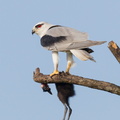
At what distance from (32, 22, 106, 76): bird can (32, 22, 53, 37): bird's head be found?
0.08 m

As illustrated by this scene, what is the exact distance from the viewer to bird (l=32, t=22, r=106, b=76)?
9870 mm

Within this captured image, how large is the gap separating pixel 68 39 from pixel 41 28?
1.17 metres

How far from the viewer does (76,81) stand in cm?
930

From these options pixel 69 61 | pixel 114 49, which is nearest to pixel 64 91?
pixel 69 61

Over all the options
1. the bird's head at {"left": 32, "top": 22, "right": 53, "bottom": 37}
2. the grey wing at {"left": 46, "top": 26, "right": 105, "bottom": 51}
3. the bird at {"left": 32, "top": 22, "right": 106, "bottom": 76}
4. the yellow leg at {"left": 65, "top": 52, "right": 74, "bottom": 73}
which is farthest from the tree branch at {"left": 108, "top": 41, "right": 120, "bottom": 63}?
the bird's head at {"left": 32, "top": 22, "right": 53, "bottom": 37}

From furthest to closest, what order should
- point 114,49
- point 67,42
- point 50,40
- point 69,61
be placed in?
point 69,61 → point 50,40 → point 67,42 → point 114,49

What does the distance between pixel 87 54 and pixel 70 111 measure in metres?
2.02

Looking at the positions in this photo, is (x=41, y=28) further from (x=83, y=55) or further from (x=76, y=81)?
(x=76, y=81)

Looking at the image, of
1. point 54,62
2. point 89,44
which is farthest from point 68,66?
point 89,44

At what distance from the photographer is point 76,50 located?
9977 millimetres

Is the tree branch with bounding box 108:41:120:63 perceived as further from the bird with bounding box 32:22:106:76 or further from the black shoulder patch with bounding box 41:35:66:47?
the black shoulder patch with bounding box 41:35:66:47

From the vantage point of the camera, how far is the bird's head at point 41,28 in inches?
442

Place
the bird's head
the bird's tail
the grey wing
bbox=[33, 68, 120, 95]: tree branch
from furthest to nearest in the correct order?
1. the bird's head
2. the grey wing
3. the bird's tail
4. bbox=[33, 68, 120, 95]: tree branch

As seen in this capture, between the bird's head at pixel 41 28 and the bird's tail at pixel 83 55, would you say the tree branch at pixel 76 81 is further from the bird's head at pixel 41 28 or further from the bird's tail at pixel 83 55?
the bird's head at pixel 41 28
